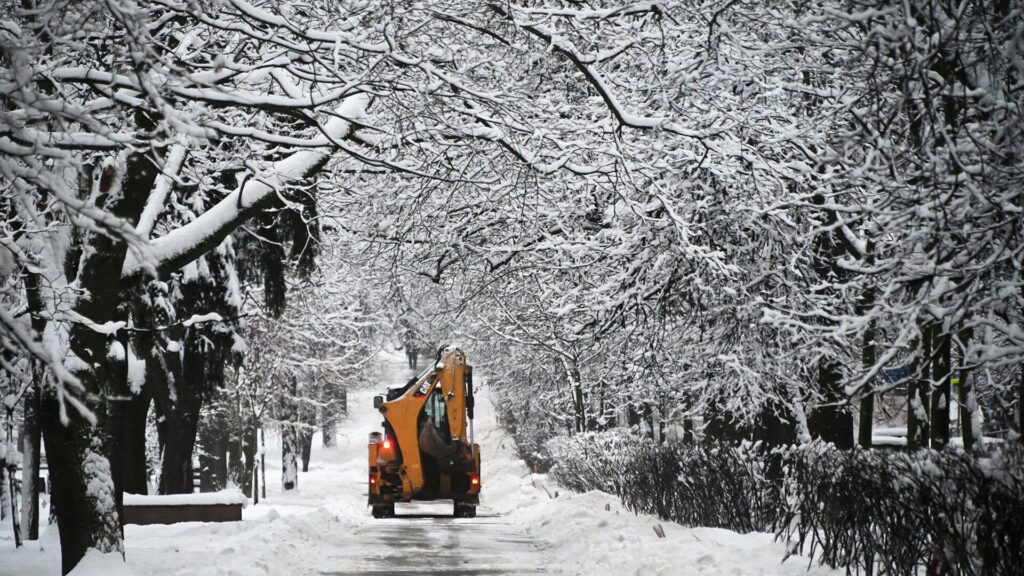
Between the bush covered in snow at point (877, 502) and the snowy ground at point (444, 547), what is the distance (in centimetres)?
46

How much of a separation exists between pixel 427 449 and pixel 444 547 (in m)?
7.65

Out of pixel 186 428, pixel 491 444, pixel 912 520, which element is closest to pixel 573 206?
pixel 912 520

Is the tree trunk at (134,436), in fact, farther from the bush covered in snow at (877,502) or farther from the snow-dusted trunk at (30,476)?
the bush covered in snow at (877,502)

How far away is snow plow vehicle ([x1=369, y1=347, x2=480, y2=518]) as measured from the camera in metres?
21.4

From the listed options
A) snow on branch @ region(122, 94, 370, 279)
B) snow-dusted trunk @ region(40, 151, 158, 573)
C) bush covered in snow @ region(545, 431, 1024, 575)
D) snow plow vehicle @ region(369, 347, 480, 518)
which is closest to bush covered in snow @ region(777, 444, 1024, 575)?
bush covered in snow @ region(545, 431, 1024, 575)

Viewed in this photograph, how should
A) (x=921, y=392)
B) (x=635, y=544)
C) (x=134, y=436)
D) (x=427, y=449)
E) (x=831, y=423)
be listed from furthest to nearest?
(x=427, y=449) < (x=134, y=436) < (x=831, y=423) < (x=635, y=544) < (x=921, y=392)

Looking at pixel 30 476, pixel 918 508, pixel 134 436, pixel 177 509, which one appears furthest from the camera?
pixel 134 436

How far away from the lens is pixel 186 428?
1845 centimetres

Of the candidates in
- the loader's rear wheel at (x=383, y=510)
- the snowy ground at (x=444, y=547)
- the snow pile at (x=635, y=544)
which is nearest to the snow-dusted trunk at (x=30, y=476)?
the snowy ground at (x=444, y=547)

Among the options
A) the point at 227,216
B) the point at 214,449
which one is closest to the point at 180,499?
the point at 227,216

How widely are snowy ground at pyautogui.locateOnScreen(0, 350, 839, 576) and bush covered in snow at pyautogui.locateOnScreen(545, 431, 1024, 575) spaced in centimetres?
46

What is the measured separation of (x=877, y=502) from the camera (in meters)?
7.32

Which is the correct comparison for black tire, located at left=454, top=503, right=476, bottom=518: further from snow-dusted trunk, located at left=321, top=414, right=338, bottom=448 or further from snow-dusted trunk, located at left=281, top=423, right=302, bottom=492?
snow-dusted trunk, located at left=321, top=414, right=338, bottom=448

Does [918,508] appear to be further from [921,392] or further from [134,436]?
[134,436]
